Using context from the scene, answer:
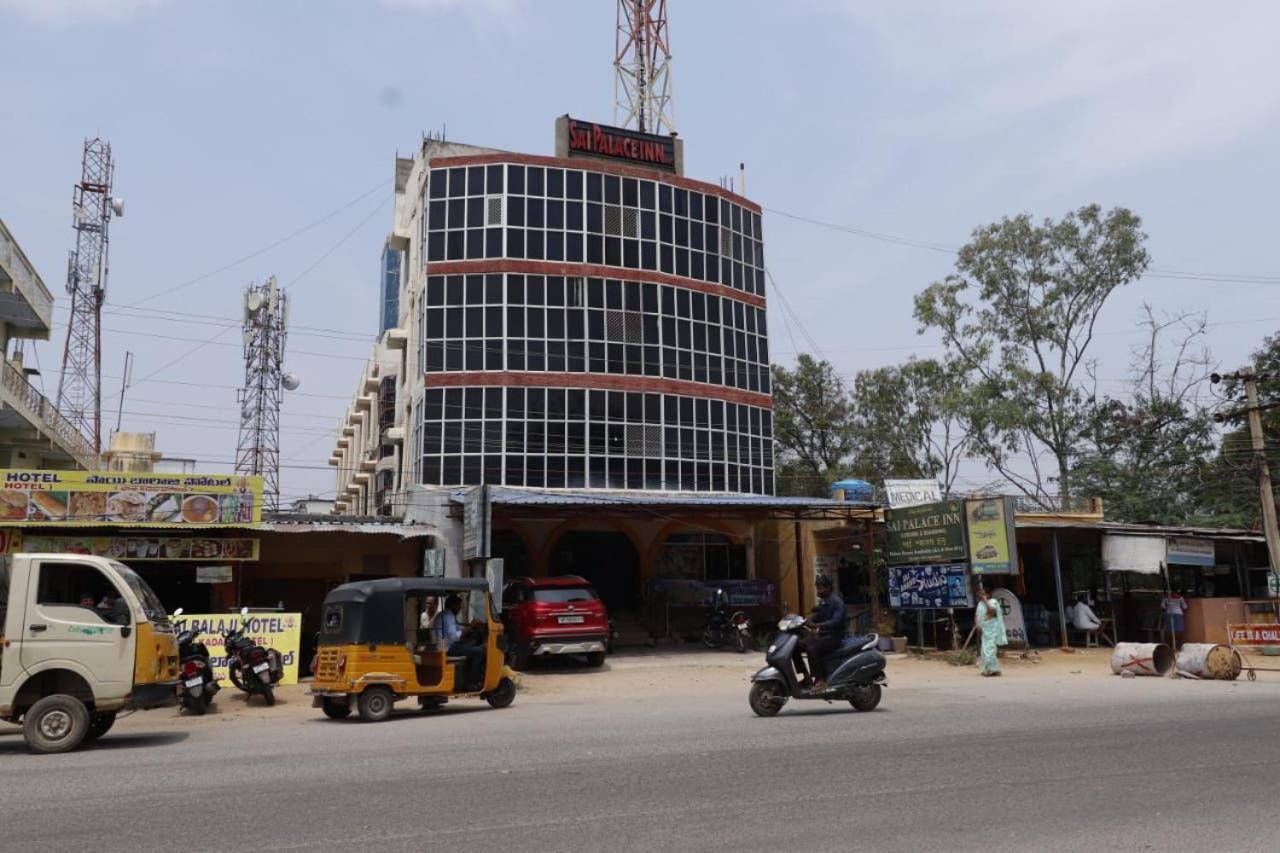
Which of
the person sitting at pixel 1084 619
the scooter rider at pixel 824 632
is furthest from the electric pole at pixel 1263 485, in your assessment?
the scooter rider at pixel 824 632

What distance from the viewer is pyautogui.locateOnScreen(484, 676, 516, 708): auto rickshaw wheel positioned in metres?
13.9

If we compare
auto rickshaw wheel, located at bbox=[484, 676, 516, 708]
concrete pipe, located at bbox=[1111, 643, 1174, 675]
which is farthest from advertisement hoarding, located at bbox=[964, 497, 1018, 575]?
auto rickshaw wheel, located at bbox=[484, 676, 516, 708]

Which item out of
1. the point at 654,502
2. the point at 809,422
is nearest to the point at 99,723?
the point at 654,502

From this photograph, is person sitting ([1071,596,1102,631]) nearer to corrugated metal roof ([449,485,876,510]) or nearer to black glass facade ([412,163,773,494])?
corrugated metal roof ([449,485,876,510])

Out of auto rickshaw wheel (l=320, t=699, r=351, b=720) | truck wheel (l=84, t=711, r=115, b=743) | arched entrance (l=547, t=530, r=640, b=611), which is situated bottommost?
auto rickshaw wheel (l=320, t=699, r=351, b=720)

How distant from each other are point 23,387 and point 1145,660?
92.7ft

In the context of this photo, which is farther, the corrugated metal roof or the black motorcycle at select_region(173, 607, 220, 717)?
the corrugated metal roof

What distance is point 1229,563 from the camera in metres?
29.8

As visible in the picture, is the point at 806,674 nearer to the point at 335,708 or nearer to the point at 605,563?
the point at 335,708

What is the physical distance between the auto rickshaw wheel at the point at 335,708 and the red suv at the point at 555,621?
6.85m

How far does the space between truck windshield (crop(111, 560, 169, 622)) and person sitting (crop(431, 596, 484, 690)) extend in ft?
12.0

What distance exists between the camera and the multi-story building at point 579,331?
30250 mm

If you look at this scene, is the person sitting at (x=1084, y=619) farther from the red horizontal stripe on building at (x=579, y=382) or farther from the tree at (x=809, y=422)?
the tree at (x=809, y=422)

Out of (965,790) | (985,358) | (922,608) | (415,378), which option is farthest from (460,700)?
(985,358)
